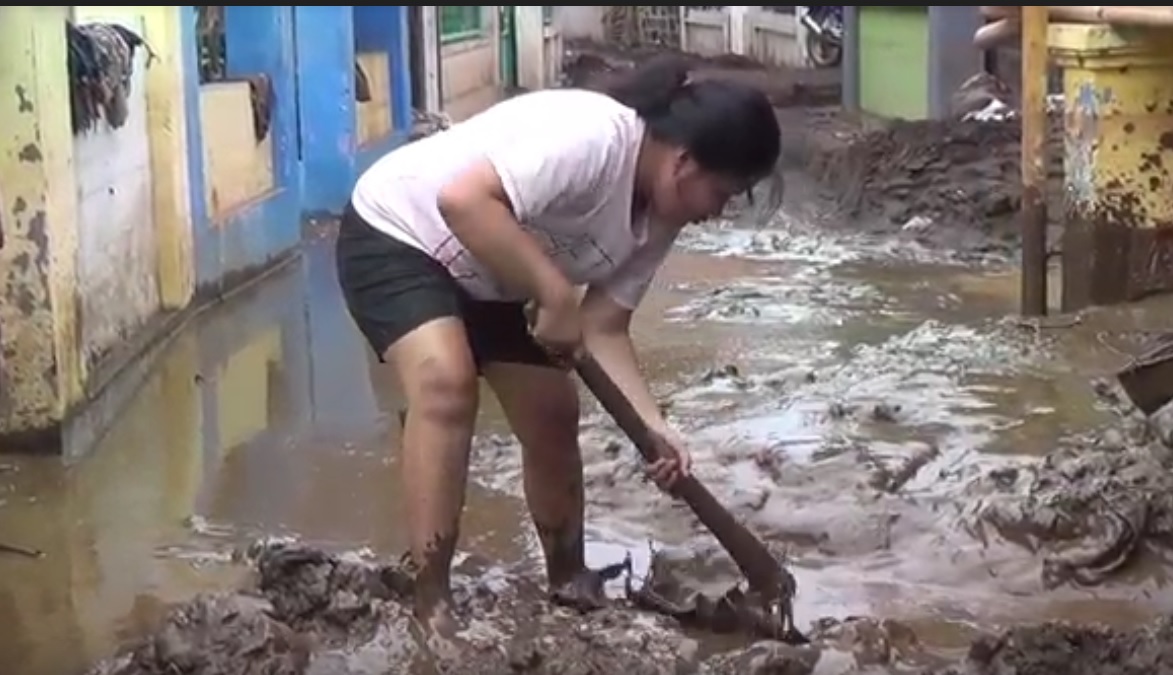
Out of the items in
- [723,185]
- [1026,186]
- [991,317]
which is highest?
[723,185]

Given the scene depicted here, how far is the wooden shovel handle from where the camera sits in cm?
377

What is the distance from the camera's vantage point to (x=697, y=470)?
541 centimetres

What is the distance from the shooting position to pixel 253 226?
31.6ft

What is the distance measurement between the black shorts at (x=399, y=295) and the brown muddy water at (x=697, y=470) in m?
0.68

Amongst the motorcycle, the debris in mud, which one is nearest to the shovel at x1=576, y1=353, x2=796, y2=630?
the debris in mud

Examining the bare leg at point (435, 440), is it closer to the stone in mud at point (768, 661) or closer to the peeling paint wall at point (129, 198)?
the stone in mud at point (768, 661)

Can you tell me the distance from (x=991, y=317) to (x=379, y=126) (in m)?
6.36

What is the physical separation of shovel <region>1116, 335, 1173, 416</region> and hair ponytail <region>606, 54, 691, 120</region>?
2242 mm

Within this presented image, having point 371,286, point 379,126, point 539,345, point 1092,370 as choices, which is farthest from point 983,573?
point 379,126

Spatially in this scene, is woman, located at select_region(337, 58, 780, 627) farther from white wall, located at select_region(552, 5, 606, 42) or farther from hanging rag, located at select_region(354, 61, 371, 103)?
white wall, located at select_region(552, 5, 606, 42)

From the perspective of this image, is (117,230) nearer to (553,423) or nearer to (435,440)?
(553,423)

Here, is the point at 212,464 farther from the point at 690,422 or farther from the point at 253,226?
the point at 253,226

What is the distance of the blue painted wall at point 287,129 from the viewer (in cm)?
861

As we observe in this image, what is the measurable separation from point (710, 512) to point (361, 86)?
9.33 m
